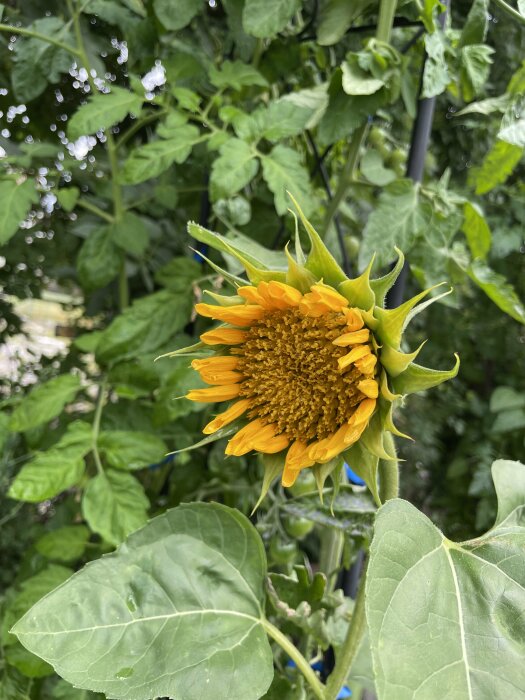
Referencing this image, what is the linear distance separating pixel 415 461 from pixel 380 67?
1.20 meters

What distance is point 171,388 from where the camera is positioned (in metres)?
0.64

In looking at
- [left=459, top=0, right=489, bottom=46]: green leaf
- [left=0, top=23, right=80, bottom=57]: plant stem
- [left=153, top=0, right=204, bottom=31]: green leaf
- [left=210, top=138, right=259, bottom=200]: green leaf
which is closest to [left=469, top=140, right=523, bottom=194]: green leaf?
[left=459, top=0, right=489, bottom=46]: green leaf

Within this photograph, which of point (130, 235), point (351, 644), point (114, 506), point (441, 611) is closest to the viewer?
point (441, 611)

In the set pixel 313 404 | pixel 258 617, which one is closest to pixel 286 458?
pixel 313 404

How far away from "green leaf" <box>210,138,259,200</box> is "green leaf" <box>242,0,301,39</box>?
109mm

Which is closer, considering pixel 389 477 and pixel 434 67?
pixel 389 477

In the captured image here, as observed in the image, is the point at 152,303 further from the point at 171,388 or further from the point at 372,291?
the point at 372,291

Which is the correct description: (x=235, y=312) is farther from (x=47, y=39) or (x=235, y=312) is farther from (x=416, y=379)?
(x=47, y=39)

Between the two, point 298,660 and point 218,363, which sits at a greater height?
point 218,363

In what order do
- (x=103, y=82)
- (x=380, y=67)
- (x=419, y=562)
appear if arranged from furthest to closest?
(x=103, y=82) → (x=380, y=67) → (x=419, y=562)

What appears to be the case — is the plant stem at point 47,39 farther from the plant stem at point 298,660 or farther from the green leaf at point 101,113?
the plant stem at point 298,660

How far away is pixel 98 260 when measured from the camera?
2.54ft

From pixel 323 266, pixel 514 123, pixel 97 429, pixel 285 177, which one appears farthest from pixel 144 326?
pixel 514 123

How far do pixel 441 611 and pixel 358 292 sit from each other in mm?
201
